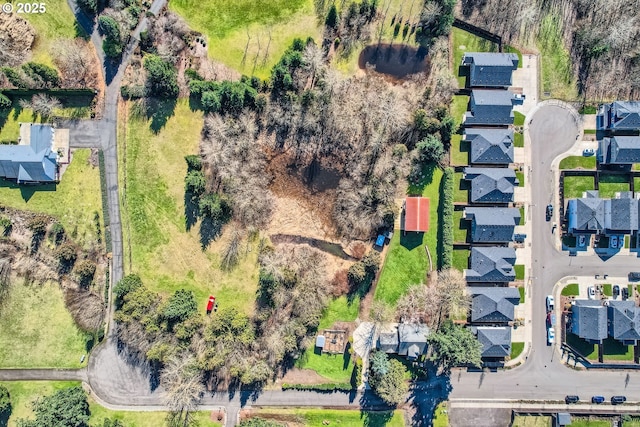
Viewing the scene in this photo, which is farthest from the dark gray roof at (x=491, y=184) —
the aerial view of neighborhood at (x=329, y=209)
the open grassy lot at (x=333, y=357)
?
the open grassy lot at (x=333, y=357)

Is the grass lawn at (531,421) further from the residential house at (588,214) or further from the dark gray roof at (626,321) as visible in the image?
the residential house at (588,214)

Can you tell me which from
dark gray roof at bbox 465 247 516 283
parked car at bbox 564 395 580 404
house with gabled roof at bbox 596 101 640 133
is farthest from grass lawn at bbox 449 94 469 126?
parked car at bbox 564 395 580 404

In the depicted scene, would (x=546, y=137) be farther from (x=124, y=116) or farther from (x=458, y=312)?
(x=124, y=116)

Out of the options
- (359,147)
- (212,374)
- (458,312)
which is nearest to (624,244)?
(458,312)

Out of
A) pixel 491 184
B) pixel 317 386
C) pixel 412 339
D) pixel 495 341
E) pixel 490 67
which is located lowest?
pixel 317 386

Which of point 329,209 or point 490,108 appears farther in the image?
point 329,209

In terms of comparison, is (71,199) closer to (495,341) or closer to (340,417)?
(340,417)

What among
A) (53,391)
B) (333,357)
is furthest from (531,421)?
(53,391)
